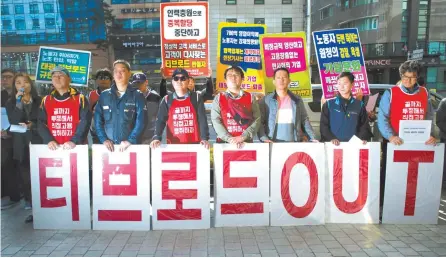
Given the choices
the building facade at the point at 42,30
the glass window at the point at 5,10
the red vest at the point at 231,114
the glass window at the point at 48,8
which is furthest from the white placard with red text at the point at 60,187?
the glass window at the point at 5,10

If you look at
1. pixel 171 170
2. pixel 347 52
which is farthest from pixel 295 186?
pixel 347 52

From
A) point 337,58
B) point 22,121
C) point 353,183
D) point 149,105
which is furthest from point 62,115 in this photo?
point 337,58

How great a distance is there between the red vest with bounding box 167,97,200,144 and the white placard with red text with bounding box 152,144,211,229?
0.26 m

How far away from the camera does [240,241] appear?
11.4 feet

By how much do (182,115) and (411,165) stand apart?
269cm

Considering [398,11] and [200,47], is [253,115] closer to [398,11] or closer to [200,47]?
[200,47]

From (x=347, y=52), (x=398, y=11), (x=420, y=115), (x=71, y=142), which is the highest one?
(x=398, y=11)

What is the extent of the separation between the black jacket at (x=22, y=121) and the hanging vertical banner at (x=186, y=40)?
1793 mm

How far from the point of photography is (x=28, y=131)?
452 centimetres

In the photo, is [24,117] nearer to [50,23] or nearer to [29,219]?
[29,219]

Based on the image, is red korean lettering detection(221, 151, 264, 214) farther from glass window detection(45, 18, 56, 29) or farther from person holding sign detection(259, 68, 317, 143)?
glass window detection(45, 18, 56, 29)

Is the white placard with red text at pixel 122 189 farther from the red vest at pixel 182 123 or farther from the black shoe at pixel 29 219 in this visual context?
the black shoe at pixel 29 219

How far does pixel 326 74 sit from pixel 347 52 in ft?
1.47

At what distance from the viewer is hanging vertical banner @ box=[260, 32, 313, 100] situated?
16.1 feet
